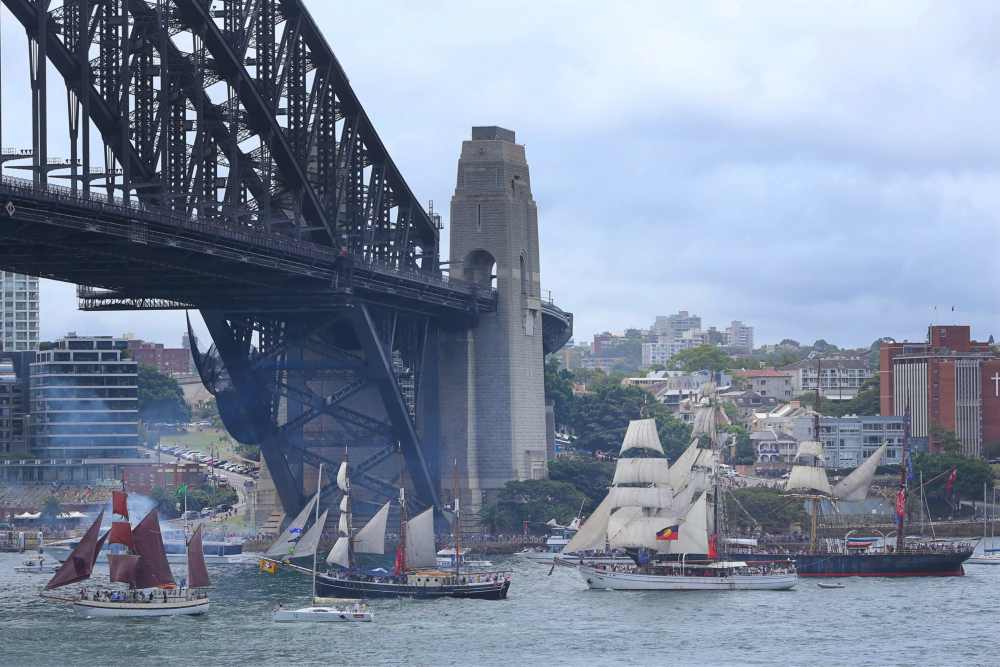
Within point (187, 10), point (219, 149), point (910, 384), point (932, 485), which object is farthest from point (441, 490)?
point (910, 384)

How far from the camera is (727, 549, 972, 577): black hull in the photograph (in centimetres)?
11406

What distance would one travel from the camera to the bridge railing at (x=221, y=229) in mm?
80250

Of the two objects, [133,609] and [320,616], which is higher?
[133,609]

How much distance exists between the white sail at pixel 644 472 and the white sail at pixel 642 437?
2.44 meters

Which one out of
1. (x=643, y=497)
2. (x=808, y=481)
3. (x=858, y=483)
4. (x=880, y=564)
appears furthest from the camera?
(x=858, y=483)

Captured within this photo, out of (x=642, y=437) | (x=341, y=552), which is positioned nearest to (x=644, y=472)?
(x=642, y=437)

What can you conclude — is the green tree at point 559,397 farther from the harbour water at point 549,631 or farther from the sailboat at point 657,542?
the harbour water at point 549,631

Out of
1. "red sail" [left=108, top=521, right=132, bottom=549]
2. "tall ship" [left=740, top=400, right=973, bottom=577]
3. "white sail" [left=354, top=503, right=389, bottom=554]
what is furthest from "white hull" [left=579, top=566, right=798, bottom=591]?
"red sail" [left=108, top=521, right=132, bottom=549]

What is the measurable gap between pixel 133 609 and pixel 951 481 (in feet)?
252

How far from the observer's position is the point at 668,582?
104m

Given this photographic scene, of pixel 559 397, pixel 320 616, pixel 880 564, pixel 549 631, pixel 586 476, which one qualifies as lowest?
pixel 549 631

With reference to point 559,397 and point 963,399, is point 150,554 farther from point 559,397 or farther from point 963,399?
point 963,399

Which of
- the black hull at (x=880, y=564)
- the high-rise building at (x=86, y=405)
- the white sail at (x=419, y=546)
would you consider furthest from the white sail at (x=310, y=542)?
the high-rise building at (x=86, y=405)

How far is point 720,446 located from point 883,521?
37.8m
